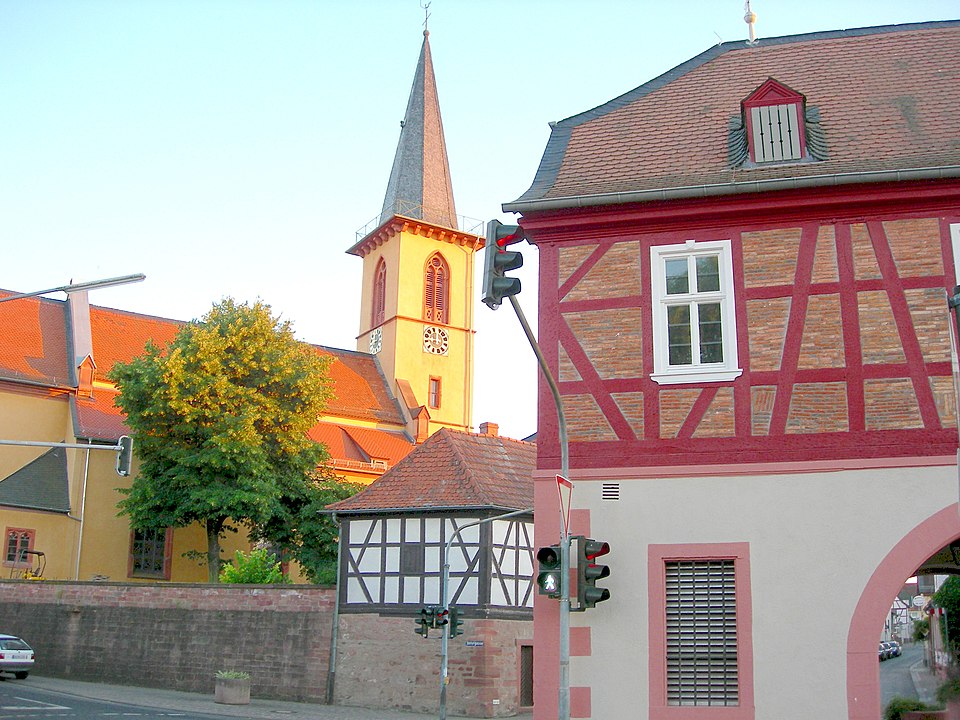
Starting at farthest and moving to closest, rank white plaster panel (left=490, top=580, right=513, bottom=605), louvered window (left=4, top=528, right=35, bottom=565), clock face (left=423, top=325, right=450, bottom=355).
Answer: clock face (left=423, top=325, right=450, bottom=355) < louvered window (left=4, top=528, right=35, bottom=565) < white plaster panel (left=490, top=580, right=513, bottom=605)

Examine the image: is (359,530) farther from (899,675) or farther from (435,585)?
(899,675)

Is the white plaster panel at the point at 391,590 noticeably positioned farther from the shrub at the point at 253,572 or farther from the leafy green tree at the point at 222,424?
the leafy green tree at the point at 222,424

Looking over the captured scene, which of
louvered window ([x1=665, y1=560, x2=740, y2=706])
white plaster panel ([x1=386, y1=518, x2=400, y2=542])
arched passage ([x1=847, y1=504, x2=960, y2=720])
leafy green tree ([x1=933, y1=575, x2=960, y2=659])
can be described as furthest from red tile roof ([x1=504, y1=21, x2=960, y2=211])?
white plaster panel ([x1=386, y1=518, x2=400, y2=542])

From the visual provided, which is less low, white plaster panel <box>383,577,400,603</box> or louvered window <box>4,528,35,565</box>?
louvered window <box>4,528,35,565</box>

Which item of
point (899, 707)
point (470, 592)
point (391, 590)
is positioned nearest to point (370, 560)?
point (391, 590)

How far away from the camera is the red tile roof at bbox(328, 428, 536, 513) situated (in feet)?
94.4

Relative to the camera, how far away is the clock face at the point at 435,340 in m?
58.2

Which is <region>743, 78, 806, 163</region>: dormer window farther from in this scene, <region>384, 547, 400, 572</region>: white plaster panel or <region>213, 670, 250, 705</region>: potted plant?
<region>213, 670, 250, 705</region>: potted plant

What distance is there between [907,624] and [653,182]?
209 feet

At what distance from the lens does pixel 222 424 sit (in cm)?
3688

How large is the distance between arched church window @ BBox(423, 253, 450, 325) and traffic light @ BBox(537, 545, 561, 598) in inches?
1838

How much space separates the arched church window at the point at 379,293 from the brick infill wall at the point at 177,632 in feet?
93.7

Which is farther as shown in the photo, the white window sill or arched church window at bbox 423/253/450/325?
arched church window at bbox 423/253/450/325

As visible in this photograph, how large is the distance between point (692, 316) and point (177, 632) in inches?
893
